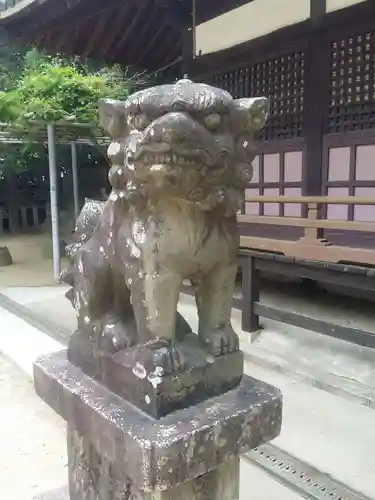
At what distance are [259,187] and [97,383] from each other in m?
4.27

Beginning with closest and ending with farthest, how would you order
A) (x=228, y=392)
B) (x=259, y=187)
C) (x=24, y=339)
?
1. (x=228, y=392)
2. (x=24, y=339)
3. (x=259, y=187)

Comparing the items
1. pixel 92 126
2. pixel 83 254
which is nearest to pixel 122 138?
pixel 83 254

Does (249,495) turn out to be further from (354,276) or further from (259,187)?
(259,187)

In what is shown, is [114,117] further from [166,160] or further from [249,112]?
[249,112]

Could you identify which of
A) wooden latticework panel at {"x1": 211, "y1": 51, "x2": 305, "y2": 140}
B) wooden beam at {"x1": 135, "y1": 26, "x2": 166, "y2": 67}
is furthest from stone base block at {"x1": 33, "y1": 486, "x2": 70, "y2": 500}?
wooden beam at {"x1": 135, "y1": 26, "x2": 166, "y2": 67}

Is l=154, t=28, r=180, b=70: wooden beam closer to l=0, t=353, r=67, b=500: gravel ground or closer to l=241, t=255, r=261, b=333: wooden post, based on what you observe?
l=241, t=255, r=261, b=333: wooden post

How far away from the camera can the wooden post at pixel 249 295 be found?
13.7ft

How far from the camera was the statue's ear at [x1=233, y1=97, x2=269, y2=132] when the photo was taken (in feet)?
3.88

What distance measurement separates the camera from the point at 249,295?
416 centimetres

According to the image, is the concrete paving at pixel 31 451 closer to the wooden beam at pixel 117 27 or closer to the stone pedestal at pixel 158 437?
the stone pedestal at pixel 158 437

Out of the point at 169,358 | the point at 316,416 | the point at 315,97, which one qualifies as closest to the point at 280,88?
the point at 315,97

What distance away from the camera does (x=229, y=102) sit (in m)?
1.17

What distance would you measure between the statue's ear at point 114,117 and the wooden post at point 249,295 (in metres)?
3.07

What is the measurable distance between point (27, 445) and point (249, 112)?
2323 mm
